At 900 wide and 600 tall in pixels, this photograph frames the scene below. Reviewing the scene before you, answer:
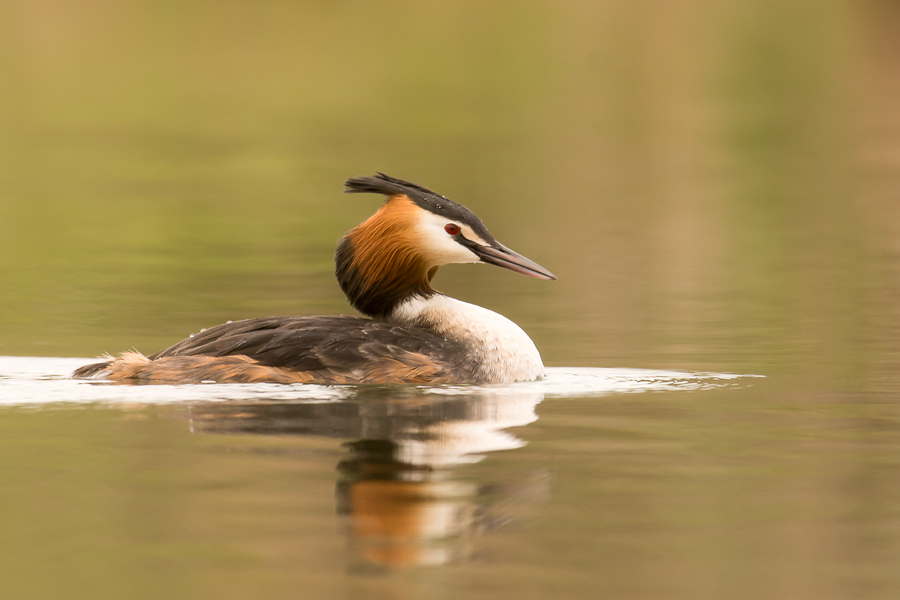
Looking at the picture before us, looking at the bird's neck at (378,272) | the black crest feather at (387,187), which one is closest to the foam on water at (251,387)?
the bird's neck at (378,272)

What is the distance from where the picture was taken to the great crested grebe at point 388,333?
9.55 m

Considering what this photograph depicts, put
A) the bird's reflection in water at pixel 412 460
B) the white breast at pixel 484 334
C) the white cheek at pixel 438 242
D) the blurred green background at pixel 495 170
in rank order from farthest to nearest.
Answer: the blurred green background at pixel 495 170, the white cheek at pixel 438 242, the white breast at pixel 484 334, the bird's reflection in water at pixel 412 460

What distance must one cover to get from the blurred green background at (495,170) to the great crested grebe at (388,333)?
124 centimetres

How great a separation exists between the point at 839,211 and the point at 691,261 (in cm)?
542

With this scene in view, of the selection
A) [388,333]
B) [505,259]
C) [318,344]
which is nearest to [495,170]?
[505,259]

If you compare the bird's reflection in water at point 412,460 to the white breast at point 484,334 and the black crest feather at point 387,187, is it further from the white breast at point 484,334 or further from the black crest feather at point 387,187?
the black crest feather at point 387,187

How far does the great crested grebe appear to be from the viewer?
955cm

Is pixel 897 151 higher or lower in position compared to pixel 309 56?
lower

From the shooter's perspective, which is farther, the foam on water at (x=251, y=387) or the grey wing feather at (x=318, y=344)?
the grey wing feather at (x=318, y=344)

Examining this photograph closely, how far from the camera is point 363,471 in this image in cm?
723

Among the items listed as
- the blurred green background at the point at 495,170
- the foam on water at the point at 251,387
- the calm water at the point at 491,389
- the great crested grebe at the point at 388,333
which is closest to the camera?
the calm water at the point at 491,389

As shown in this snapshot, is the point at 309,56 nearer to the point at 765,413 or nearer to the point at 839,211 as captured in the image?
the point at 839,211

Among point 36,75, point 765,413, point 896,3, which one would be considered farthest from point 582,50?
point 765,413

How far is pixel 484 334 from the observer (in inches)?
394
